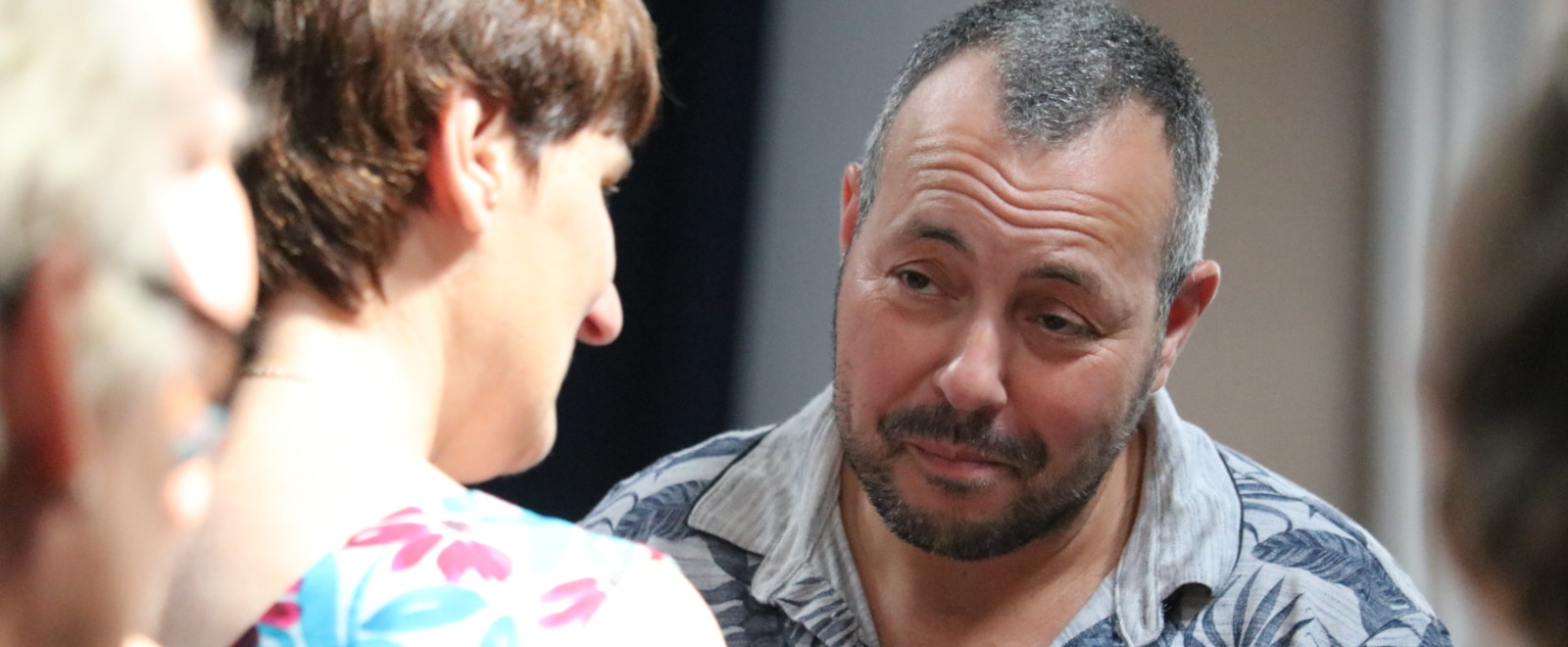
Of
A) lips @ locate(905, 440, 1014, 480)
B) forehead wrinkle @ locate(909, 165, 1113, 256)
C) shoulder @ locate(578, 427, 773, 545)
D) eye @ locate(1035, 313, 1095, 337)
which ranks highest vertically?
forehead wrinkle @ locate(909, 165, 1113, 256)

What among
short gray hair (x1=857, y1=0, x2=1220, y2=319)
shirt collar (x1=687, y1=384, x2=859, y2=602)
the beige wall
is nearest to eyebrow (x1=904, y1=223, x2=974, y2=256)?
short gray hair (x1=857, y1=0, x2=1220, y2=319)

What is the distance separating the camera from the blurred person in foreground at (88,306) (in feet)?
1.54

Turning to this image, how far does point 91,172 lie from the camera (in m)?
0.47

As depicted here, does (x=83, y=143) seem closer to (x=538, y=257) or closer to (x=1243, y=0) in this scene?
(x=538, y=257)

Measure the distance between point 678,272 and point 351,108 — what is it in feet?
6.15

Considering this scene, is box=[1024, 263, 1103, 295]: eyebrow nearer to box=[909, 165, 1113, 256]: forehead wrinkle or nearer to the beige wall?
box=[909, 165, 1113, 256]: forehead wrinkle

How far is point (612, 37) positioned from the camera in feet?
2.83

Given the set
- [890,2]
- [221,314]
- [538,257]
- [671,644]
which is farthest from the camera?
[890,2]

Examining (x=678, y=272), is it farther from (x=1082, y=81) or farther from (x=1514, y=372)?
(x=1514, y=372)

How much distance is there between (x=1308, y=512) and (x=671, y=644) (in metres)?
1.00

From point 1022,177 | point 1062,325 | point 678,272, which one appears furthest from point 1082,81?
point 678,272

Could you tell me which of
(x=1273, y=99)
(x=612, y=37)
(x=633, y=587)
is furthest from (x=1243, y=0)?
(x=633, y=587)

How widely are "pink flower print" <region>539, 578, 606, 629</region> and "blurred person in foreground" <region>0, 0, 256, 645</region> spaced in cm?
23

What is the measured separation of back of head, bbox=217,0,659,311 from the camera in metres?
0.77
